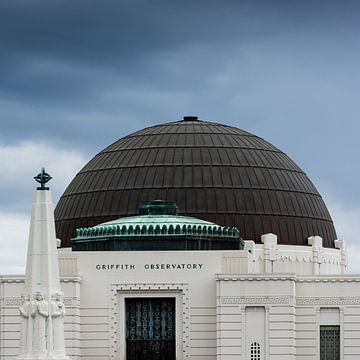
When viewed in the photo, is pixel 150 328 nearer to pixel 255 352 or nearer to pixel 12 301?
pixel 255 352

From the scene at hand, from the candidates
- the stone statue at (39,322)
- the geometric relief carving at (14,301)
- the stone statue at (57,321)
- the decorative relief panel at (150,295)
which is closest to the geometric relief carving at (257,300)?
the decorative relief panel at (150,295)

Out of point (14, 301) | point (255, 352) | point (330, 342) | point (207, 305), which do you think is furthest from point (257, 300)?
point (14, 301)

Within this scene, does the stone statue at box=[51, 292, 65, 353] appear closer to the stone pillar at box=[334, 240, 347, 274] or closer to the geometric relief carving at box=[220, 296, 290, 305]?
the geometric relief carving at box=[220, 296, 290, 305]

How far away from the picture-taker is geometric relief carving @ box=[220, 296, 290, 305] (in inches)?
4402

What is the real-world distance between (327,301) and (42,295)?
3520 centimetres

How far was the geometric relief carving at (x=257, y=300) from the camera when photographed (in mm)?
111812

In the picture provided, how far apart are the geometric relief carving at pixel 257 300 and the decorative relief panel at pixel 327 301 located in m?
2.46

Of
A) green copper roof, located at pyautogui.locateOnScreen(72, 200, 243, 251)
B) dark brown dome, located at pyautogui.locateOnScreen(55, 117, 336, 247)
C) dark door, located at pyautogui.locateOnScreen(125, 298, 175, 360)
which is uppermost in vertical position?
dark brown dome, located at pyautogui.locateOnScreen(55, 117, 336, 247)

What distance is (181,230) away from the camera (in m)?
115

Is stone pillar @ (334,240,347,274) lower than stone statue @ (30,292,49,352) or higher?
higher

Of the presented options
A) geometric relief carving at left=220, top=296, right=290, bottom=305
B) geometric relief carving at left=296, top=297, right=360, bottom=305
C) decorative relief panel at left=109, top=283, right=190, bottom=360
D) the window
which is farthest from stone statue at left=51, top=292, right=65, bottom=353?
the window

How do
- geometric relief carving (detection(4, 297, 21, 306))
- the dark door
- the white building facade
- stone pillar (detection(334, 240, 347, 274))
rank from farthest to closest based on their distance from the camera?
1. stone pillar (detection(334, 240, 347, 274))
2. the dark door
3. geometric relief carving (detection(4, 297, 21, 306))
4. the white building facade

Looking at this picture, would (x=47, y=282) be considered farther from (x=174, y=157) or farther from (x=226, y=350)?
(x=174, y=157)

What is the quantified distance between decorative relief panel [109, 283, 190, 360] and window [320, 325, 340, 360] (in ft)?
25.6
